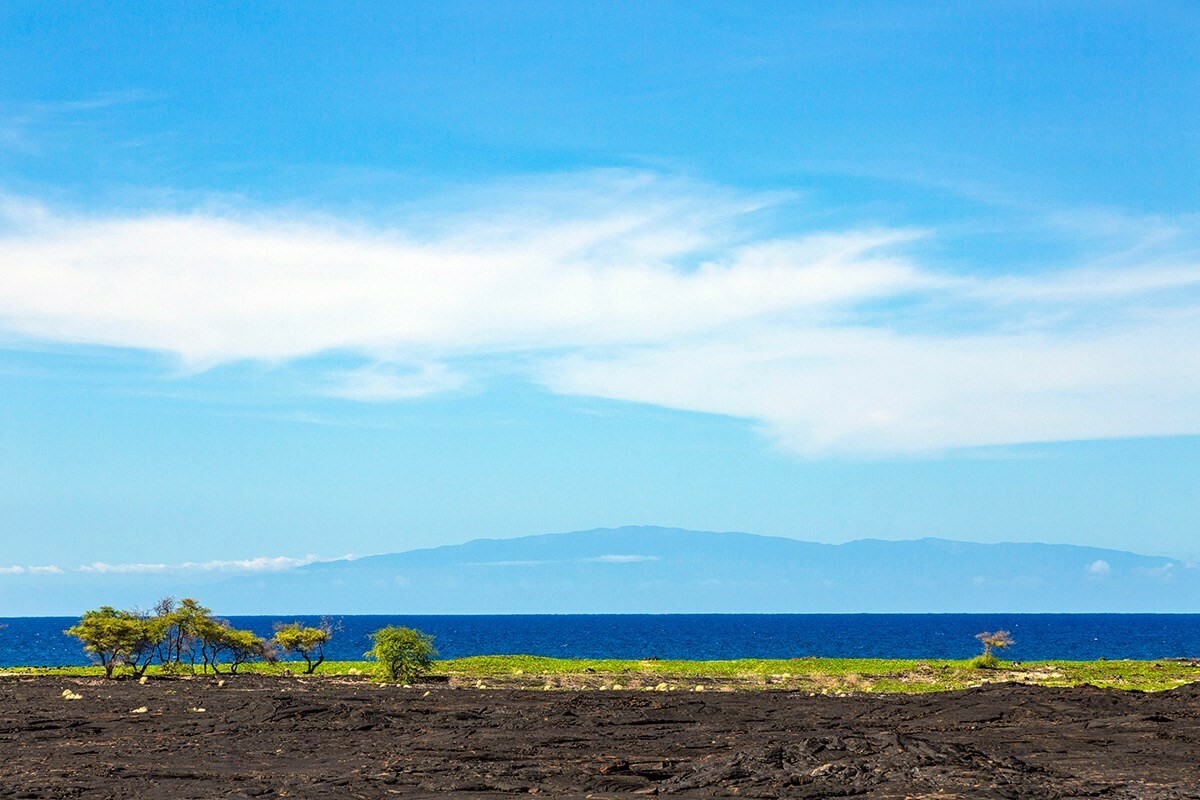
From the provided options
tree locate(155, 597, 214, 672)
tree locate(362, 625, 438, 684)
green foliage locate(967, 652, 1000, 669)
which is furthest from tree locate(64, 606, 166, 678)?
green foliage locate(967, 652, 1000, 669)

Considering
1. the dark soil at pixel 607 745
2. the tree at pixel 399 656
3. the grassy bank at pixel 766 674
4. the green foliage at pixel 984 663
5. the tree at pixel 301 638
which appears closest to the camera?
the dark soil at pixel 607 745

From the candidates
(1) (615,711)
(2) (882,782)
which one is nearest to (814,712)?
(1) (615,711)

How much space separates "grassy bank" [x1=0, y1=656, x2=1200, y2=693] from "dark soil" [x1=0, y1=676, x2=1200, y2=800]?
10.4 meters

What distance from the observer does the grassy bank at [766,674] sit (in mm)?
60594

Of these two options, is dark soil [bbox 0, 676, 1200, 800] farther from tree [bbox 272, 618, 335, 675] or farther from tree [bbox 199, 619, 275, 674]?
tree [bbox 272, 618, 335, 675]

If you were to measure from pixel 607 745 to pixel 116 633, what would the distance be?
42.0 m

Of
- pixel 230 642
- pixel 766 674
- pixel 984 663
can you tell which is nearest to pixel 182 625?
pixel 230 642

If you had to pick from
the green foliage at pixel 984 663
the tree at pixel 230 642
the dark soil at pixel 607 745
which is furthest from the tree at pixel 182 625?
the green foliage at pixel 984 663

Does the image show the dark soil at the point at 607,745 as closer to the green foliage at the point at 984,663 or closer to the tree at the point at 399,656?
the tree at the point at 399,656

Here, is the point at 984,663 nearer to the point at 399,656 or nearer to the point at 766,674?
the point at 766,674

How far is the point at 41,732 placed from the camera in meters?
36.5

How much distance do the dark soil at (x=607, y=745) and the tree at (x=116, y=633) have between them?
15.1m

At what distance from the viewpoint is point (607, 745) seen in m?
33.3

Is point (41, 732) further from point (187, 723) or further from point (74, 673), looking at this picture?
point (74, 673)
